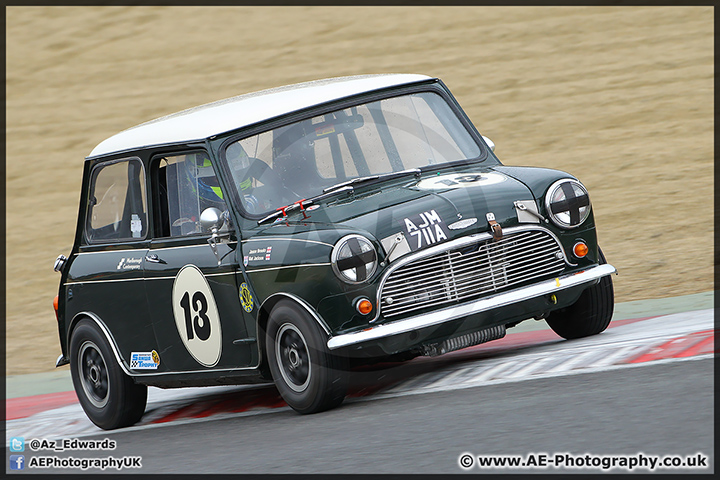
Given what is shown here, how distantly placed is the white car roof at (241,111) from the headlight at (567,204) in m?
1.44

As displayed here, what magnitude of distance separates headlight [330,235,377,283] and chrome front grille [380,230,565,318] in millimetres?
158

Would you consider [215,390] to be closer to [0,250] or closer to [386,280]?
[386,280]

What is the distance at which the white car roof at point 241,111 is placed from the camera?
6930 millimetres

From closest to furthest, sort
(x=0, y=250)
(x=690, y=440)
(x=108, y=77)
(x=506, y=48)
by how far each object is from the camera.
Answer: (x=690, y=440) < (x=0, y=250) < (x=506, y=48) < (x=108, y=77)

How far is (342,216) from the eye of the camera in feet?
20.6

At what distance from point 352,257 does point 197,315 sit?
1.32 meters

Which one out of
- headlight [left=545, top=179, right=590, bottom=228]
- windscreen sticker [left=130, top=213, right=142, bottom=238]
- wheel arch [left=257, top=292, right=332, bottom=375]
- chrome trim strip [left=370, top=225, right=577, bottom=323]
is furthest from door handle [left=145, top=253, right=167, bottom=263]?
headlight [left=545, top=179, right=590, bottom=228]

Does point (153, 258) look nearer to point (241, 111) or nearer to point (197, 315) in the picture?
point (197, 315)

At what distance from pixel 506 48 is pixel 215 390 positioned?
12.7 m

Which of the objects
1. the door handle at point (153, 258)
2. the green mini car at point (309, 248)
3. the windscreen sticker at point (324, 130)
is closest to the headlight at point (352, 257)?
the green mini car at point (309, 248)

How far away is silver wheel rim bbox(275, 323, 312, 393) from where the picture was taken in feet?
19.9

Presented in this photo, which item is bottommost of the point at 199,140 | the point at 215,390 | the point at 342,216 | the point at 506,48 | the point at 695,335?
the point at 215,390

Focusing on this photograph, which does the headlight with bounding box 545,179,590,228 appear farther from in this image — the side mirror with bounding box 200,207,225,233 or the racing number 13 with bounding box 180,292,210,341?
the racing number 13 with bounding box 180,292,210,341

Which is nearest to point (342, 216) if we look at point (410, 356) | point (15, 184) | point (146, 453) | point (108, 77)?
point (410, 356)
